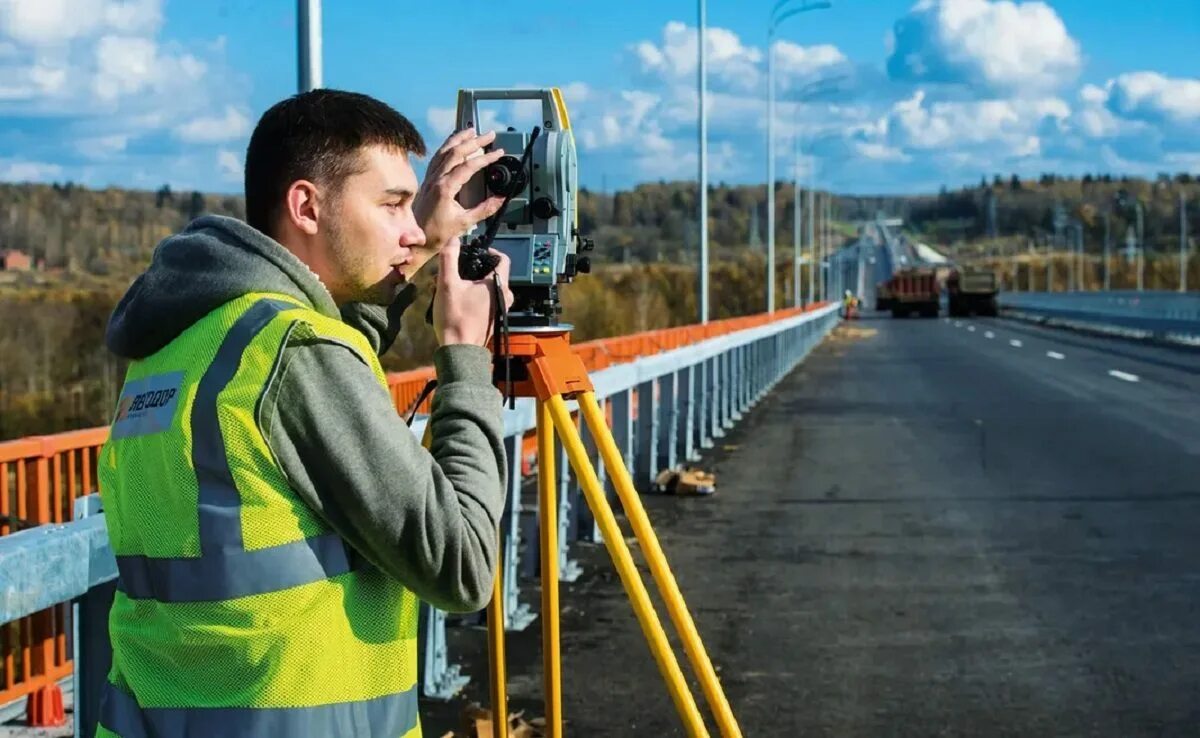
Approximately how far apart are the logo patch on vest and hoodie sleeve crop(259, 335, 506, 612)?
5.9 inches

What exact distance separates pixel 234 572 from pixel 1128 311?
211 feet

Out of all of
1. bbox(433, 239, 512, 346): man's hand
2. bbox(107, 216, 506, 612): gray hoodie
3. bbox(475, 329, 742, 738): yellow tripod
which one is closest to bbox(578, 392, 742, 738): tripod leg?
bbox(475, 329, 742, 738): yellow tripod

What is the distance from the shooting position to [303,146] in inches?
96.3

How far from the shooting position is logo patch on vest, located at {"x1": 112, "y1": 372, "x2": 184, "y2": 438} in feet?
7.50

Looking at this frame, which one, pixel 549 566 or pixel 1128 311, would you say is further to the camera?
pixel 1128 311

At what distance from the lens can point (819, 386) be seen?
2736 cm

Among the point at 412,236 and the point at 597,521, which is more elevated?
→ the point at 412,236

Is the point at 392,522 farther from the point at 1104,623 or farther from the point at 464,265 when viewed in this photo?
the point at 1104,623

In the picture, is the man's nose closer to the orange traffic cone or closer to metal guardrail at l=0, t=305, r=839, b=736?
metal guardrail at l=0, t=305, r=839, b=736

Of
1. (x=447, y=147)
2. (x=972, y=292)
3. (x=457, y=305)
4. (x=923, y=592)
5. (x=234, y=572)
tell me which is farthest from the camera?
(x=972, y=292)

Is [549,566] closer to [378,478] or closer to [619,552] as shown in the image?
[619,552]

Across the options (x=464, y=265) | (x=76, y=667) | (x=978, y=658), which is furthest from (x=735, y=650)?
(x=464, y=265)

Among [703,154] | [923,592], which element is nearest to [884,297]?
[703,154]

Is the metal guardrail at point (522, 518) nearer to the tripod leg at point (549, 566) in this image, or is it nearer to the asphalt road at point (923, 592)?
the asphalt road at point (923, 592)
